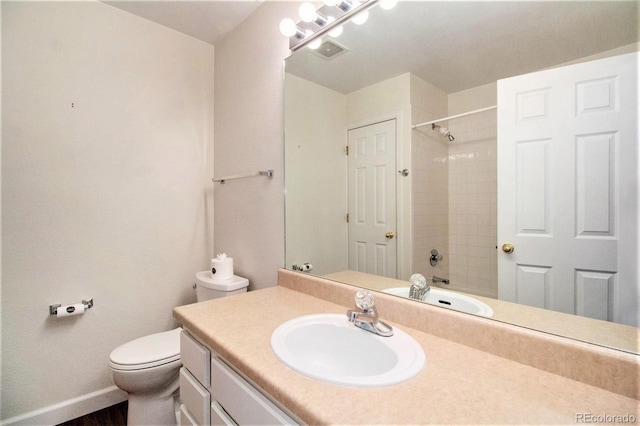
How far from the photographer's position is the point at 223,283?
1.65m

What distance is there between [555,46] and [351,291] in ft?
3.23

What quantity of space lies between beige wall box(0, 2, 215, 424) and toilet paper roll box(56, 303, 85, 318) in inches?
2.4

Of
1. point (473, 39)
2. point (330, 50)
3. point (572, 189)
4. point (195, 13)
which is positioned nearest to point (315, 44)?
point (330, 50)

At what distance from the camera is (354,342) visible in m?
0.92

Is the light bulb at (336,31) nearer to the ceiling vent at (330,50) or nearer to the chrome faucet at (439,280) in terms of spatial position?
the ceiling vent at (330,50)

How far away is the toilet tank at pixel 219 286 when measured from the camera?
1.64 metres

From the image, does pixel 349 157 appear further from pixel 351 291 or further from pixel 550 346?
pixel 550 346

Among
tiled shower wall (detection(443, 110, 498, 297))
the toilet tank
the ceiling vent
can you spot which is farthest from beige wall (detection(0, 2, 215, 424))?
tiled shower wall (detection(443, 110, 498, 297))

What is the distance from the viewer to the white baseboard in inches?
57.5

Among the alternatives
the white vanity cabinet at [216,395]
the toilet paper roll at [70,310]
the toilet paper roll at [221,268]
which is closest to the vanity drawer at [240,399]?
the white vanity cabinet at [216,395]

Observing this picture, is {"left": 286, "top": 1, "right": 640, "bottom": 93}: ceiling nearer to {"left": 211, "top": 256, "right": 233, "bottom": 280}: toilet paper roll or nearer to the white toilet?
{"left": 211, "top": 256, "right": 233, "bottom": 280}: toilet paper roll

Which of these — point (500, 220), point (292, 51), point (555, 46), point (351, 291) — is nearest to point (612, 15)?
point (555, 46)

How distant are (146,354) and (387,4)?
1.90 m

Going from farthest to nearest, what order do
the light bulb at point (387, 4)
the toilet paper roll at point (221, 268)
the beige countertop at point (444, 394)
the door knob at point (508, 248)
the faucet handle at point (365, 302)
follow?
the toilet paper roll at point (221, 268)
the light bulb at point (387, 4)
the faucet handle at point (365, 302)
the door knob at point (508, 248)
the beige countertop at point (444, 394)
